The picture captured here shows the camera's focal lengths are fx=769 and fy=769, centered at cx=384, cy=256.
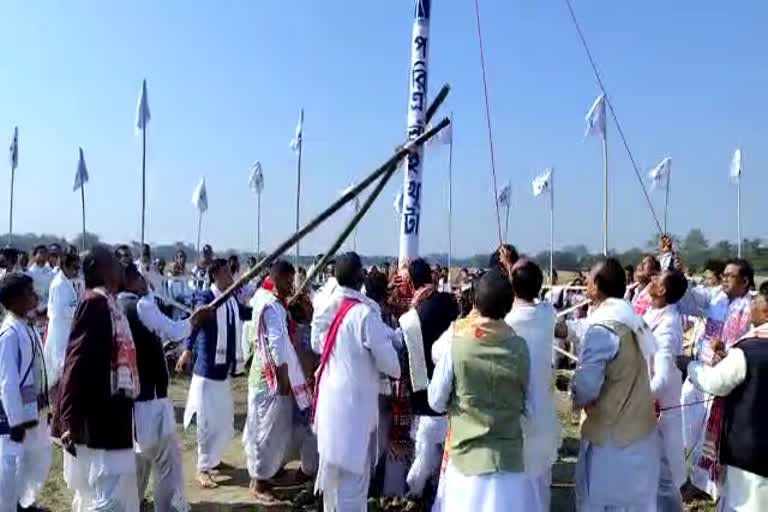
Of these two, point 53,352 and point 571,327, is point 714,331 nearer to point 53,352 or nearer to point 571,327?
point 571,327

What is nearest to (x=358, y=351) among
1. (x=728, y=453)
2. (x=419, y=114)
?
(x=728, y=453)

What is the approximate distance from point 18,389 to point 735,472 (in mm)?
4508

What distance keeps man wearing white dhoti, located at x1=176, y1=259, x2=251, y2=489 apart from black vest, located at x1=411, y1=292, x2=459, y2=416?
202 cm

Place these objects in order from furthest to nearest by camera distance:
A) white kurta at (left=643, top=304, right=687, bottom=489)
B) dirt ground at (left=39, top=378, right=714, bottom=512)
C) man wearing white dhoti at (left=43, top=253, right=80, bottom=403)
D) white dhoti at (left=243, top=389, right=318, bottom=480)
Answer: man wearing white dhoti at (left=43, top=253, right=80, bottom=403) → white dhoti at (left=243, top=389, right=318, bottom=480) → dirt ground at (left=39, top=378, right=714, bottom=512) → white kurta at (left=643, top=304, right=687, bottom=489)

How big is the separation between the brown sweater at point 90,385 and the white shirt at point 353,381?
1.46m

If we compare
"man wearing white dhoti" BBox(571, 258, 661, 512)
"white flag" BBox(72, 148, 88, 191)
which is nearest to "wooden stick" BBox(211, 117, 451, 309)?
"man wearing white dhoti" BBox(571, 258, 661, 512)

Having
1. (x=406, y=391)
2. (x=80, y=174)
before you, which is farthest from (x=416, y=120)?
(x=80, y=174)

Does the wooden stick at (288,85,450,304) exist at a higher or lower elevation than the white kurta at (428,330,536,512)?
higher

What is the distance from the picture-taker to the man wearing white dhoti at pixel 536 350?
4520 millimetres

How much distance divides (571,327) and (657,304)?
3.27m

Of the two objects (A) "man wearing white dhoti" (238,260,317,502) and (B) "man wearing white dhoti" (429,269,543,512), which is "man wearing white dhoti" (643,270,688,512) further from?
(A) "man wearing white dhoti" (238,260,317,502)

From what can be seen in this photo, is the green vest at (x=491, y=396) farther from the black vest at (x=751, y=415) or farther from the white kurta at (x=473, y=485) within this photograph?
the black vest at (x=751, y=415)

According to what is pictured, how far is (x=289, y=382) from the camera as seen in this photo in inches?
249

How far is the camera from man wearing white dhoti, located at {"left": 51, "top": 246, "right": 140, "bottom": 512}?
4.33 m
